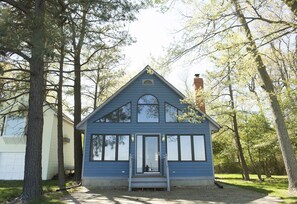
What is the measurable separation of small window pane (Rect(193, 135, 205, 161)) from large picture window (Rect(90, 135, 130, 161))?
11.0ft

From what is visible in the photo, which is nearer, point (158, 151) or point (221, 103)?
point (158, 151)

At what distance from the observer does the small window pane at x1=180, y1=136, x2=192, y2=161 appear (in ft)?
38.3

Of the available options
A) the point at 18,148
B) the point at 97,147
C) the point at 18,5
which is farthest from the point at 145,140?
the point at 18,148

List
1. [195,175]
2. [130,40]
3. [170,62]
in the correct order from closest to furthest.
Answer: [170,62] < [130,40] < [195,175]

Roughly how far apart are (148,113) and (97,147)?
10.1 feet

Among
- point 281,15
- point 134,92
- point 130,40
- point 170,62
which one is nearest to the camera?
point 170,62

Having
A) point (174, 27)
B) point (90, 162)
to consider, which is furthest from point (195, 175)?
point (174, 27)

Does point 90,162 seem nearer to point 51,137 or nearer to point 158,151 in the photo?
point 158,151

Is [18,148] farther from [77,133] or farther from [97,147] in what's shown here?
[97,147]

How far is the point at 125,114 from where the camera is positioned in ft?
40.3

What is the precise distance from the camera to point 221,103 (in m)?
14.9

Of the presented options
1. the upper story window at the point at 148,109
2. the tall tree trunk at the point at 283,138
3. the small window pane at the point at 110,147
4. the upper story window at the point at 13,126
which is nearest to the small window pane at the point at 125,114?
the upper story window at the point at 148,109

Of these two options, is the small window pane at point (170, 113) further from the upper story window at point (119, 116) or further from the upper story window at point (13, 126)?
the upper story window at point (13, 126)

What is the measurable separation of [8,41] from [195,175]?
30.8 ft
